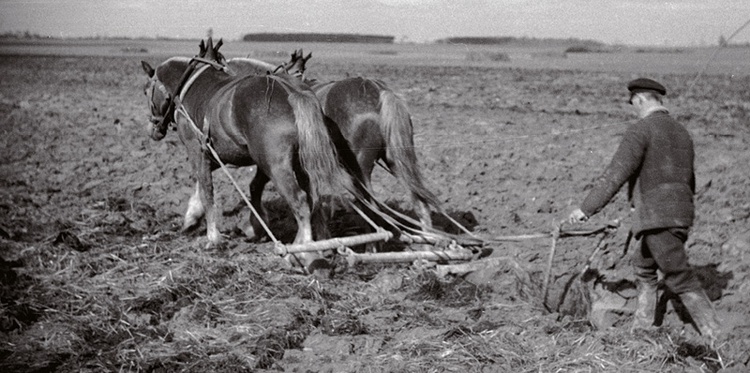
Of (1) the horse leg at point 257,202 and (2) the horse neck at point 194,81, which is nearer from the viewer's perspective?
(2) the horse neck at point 194,81

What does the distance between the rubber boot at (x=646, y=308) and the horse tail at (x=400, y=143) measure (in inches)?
82.9

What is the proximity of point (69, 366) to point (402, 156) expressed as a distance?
328cm

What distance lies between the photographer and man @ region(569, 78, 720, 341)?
425 centimetres

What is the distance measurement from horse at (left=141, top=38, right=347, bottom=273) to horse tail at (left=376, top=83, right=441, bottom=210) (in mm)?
653

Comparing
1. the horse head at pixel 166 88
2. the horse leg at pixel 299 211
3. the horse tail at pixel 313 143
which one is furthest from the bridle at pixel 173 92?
the horse leg at pixel 299 211

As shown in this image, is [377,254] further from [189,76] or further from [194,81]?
[189,76]

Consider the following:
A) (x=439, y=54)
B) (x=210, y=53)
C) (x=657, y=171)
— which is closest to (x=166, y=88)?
(x=210, y=53)

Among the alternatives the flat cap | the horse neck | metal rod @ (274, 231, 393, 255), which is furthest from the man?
the horse neck

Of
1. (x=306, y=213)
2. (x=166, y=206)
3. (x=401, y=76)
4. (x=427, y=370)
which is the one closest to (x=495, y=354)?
(x=427, y=370)

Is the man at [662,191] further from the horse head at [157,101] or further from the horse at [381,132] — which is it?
the horse head at [157,101]

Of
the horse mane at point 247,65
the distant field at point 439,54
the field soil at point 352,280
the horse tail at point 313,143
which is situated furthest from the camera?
the distant field at point 439,54

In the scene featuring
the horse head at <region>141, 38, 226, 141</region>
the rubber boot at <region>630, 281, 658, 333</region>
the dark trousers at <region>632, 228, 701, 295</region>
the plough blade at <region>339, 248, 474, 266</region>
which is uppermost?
the horse head at <region>141, 38, 226, 141</region>

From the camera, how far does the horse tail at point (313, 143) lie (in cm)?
572

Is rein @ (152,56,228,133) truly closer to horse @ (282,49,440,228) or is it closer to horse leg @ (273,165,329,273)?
horse @ (282,49,440,228)
